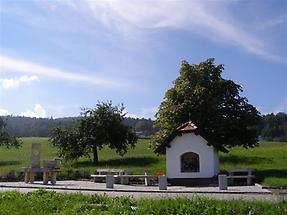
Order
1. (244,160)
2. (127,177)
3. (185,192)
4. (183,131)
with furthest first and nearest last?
(244,160) → (127,177) → (183,131) → (185,192)

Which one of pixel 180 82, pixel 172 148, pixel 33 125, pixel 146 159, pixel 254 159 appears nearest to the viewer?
pixel 172 148


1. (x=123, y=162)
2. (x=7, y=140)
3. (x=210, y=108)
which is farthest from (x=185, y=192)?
(x=7, y=140)

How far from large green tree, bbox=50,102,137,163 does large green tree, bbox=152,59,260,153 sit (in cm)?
787

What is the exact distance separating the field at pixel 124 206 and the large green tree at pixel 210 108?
64.6 ft

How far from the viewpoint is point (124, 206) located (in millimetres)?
12953

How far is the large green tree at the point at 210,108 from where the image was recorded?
115ft

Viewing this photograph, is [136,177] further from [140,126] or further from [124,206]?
[140,126]

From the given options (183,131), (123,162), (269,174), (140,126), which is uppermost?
(140,126)

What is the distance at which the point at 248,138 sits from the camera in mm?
35250

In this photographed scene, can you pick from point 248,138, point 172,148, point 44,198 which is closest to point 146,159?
point 248,138

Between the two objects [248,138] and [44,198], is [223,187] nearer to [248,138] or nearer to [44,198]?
[44,198]

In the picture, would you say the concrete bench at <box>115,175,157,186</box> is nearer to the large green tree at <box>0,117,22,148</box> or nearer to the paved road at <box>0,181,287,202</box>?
the paved road at <box>0,181,287,202</box>

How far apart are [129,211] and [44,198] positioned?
12.7 ft

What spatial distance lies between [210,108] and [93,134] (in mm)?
13293
